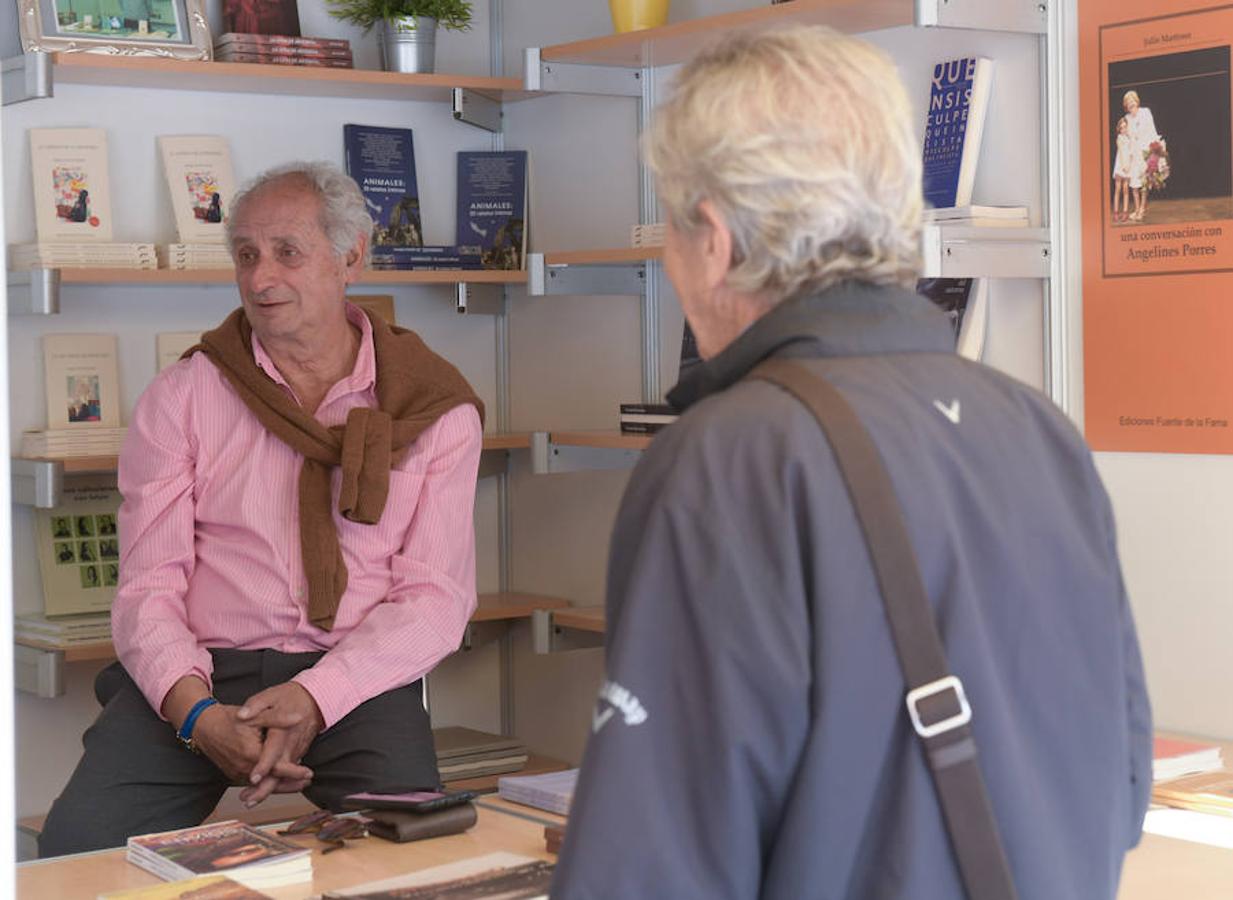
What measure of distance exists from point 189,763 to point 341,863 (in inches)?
39.7

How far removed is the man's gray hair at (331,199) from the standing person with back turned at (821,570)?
197 cm

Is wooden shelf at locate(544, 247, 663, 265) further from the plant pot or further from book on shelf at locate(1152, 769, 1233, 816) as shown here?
book on shelf at locate(1152, 769, 1233, 816)

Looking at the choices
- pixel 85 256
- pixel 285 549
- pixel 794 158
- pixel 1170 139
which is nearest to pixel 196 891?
pixel 794 158

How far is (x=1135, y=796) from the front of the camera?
1472mm

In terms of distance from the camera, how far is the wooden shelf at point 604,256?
3.62 metres

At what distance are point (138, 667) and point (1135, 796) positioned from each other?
1.91 m

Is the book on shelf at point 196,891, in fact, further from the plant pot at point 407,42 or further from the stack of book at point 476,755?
the plant pot at point 407,42

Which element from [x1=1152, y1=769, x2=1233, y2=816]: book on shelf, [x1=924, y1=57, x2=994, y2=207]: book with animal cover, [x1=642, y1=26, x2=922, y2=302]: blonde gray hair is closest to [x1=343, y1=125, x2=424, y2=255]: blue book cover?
[x1=924, y1=57, x2=994, y2=207]: book with animal cover

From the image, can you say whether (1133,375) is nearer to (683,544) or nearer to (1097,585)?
(1097,585)

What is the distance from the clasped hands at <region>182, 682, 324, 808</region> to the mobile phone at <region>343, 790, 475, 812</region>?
Answer: 0.67 metres

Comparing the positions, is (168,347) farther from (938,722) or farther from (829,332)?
(938,722)

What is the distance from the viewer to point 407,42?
161 inches

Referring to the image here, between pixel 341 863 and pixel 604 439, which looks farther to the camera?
pixel 604 439

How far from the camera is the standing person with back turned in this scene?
1.17m
